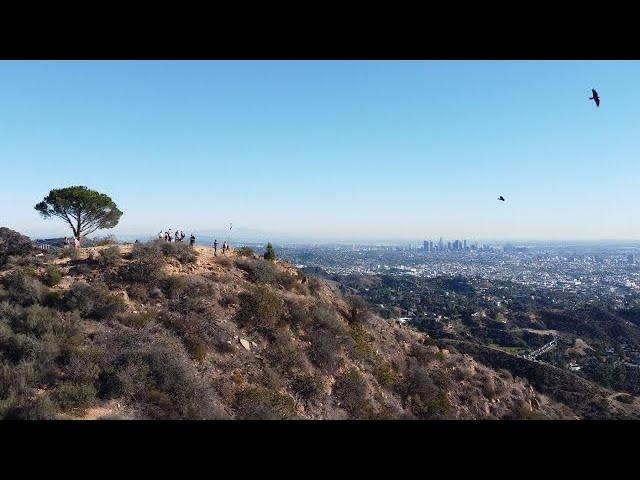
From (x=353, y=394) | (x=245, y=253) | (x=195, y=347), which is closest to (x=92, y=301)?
(x=195, y=347)

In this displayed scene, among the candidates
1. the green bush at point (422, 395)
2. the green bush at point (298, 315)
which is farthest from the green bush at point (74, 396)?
the green bush at point (422, 395)

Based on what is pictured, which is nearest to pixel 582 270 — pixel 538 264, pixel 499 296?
pixel 538 264

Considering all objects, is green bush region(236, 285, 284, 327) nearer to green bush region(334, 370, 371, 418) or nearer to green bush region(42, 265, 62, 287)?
green bush region(334, 370, 371, 418)

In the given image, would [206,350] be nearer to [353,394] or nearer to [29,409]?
[353,394]

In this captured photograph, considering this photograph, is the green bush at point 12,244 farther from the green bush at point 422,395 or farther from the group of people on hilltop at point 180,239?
the green bush at point 422,395
